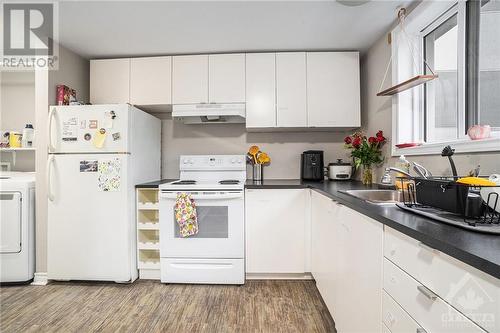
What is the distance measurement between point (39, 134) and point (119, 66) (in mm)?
1004

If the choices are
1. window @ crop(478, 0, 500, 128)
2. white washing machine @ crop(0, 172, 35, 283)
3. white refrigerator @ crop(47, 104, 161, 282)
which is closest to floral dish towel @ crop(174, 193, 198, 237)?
white refrigerator @ crop(47, 104, 161, 282)

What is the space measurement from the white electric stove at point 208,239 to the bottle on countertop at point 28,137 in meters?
1.55

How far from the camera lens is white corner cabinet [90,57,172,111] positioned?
8.79 feet

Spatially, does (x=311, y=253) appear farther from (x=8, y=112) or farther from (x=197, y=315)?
(x=8, y=112)

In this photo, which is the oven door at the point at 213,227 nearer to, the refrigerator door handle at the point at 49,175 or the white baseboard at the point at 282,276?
the white baseboard at the point at 282,276

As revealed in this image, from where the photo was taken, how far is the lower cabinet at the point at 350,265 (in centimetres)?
107

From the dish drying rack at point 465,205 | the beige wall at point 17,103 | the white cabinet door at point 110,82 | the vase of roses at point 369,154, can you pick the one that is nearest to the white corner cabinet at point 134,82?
the white cabinet door at point 110,82

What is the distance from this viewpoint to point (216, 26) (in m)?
2.16

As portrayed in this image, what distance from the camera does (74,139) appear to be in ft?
7.55

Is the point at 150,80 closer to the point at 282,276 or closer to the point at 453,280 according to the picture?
the point at 282,276

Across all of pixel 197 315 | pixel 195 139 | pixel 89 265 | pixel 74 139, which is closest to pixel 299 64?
pixel 195 139

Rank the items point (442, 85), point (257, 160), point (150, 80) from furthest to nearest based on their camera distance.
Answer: point (257, 160)
point (150, 80)
point (442, 85)

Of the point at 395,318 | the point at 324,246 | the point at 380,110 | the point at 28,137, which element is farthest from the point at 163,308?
the point at 380,110

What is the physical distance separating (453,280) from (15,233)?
3.14 m
